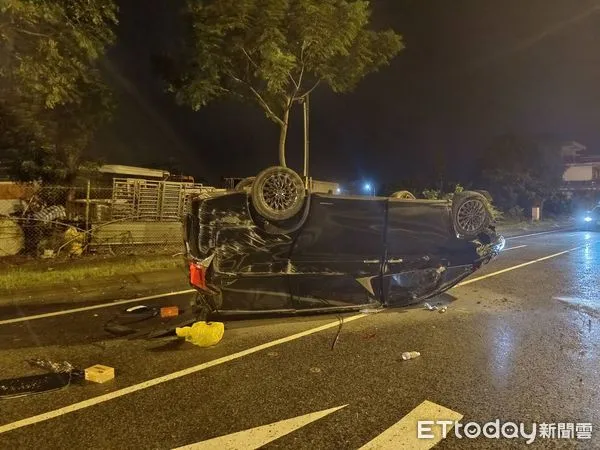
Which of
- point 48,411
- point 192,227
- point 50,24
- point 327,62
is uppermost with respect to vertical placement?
point 327,62

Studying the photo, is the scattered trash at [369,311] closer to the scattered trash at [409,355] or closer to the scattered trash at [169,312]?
the scattered trash at [409,355]

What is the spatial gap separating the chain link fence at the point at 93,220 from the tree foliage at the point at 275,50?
143 inches

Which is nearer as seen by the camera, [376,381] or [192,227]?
[376,381]

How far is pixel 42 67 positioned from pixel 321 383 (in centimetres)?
813

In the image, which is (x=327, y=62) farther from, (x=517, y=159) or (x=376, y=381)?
(x=517, y=159)

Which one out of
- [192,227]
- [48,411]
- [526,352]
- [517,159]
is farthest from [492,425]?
[517,159]

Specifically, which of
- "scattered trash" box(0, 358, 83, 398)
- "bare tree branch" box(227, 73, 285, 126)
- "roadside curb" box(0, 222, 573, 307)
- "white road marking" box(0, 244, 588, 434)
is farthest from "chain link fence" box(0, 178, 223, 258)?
"scattered trash" box(0, 358, 83, 398)

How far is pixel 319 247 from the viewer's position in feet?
18.5

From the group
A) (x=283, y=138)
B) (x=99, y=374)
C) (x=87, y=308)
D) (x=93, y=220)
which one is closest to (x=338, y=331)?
(x=99, y=374)

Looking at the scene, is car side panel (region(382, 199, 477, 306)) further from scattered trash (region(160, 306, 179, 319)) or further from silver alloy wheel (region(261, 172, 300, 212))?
scattered trash (region(160, 306, 179, 319))

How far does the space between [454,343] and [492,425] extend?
1.83 metres

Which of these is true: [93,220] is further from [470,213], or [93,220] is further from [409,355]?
[409,355]

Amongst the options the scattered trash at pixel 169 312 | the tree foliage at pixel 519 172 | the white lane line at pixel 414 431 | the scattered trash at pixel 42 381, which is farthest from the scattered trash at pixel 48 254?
the tree foliage at pixel 519 172

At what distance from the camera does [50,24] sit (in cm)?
853
